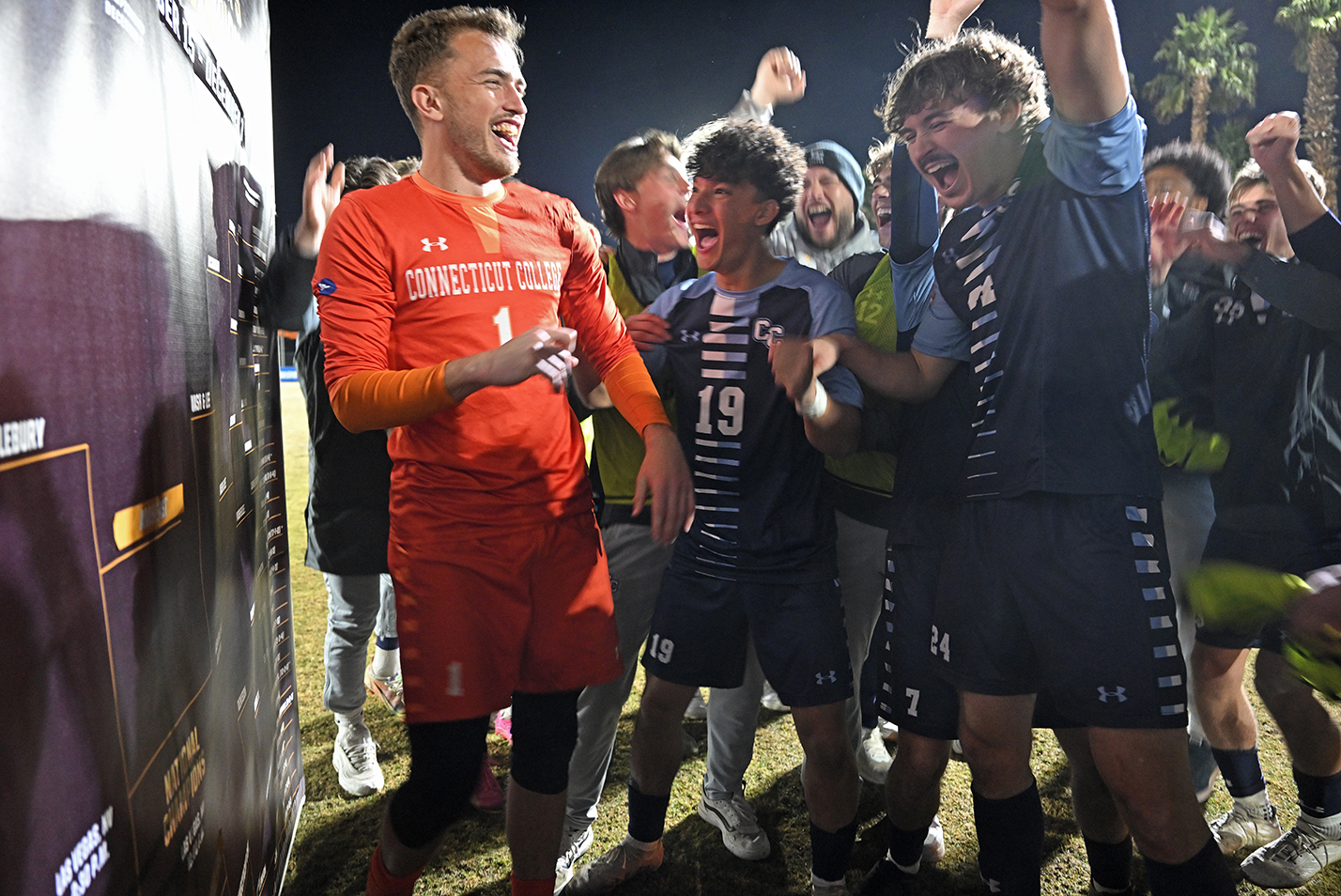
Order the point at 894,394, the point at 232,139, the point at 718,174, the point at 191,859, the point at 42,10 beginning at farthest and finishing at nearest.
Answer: the point at 718,174, the point at 894,394, the point at 232,139, the point at 191,859, the point at 42,10

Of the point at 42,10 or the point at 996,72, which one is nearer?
the point at 42,10

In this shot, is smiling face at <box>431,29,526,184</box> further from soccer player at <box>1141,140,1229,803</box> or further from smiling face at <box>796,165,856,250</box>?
soccer player at <box>1141,140,1229,803</box>

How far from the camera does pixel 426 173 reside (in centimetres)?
153

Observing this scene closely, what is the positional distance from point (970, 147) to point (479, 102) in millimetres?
1008

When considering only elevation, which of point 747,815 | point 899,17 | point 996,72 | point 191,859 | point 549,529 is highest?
point 899,17

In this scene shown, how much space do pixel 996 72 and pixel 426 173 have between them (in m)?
1.18

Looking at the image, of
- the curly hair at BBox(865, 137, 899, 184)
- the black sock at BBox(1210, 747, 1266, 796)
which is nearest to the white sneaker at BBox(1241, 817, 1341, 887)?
the black sock at BBox(1210, 747, 1266, 796)

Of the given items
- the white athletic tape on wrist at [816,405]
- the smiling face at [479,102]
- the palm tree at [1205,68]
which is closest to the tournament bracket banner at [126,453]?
the smiling face at [479,102]

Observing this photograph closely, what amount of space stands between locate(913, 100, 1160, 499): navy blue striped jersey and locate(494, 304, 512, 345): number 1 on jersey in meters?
0.98

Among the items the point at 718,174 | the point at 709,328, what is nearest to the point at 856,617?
the point at 709,328

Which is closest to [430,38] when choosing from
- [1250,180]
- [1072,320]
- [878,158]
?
[1072,320]

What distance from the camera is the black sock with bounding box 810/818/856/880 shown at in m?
1.76

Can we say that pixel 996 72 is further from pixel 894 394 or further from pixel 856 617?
pixel 856 617

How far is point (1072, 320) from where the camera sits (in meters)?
1.41
